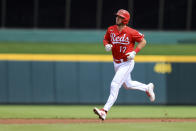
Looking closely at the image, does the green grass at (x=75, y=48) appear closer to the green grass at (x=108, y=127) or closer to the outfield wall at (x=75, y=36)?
the outfield wall at (x=75, y=36)

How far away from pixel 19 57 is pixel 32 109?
1.99m

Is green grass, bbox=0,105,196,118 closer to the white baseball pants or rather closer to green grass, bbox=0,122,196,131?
the white baseball pants

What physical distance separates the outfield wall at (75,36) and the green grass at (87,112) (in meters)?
7.03

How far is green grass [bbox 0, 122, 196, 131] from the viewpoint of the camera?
336 inches

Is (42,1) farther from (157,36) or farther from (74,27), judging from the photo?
(157,36)

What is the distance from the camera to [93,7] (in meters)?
20.8

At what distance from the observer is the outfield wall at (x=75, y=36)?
20375mm

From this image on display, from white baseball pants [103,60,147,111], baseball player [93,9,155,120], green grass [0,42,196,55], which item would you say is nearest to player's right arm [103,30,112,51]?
baseball player [93,9,155,120]

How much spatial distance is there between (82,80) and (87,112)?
2.25m

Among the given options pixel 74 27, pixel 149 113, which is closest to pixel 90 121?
pixel 149 113

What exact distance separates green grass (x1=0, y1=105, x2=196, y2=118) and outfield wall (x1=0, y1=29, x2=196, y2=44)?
7.03 metres

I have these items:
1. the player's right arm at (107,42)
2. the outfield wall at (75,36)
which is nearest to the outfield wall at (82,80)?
the player's right arm at (107,42)

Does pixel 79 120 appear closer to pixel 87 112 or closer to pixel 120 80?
pixel 120 80

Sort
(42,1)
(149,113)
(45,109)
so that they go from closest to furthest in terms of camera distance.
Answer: (149,113), (45,109), (42,1)
